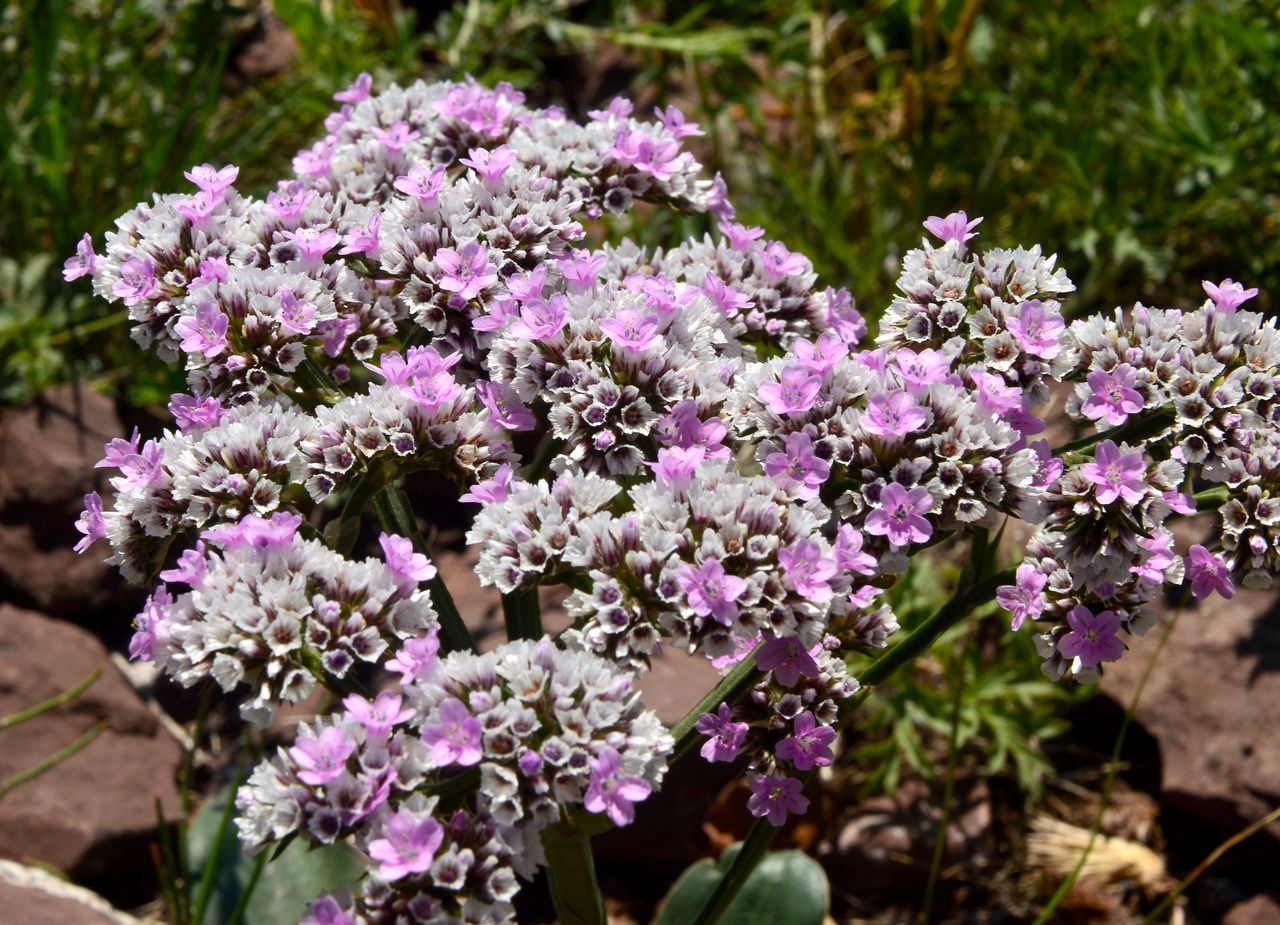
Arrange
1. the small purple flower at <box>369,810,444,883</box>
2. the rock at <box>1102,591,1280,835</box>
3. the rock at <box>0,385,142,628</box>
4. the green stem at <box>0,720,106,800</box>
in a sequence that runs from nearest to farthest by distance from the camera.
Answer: the small purple flower at <box>369,810,444,883</box> < the green stem at <box>0,720,106,800</box> < the rock at <box>1102,591,1280,835</box> < the rock at <box>0,385,142,628</box>

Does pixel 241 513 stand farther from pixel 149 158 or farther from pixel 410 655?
pixel 149 158

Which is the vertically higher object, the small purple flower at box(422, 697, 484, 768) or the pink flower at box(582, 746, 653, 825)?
the small purple flower at box(422, 697, 484, 768)

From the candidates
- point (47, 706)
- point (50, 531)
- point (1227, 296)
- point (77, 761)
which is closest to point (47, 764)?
point (47, 706)

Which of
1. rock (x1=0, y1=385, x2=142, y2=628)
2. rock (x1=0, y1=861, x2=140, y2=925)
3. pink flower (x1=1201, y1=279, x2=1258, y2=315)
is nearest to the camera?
pink flower (x1=1201, y1=279, x2=1258, y2=315)

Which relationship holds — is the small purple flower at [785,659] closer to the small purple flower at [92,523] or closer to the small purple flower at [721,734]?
the small purple flower at [721,734]

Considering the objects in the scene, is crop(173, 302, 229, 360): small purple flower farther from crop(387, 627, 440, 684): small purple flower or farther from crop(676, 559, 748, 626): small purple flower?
crop(676, 559, 748, 626): small purple flower

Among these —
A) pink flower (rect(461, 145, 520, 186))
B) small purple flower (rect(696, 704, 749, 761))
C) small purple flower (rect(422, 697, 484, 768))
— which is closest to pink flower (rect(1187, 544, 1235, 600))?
small purple flower (rect(696, 704, 749, 761))

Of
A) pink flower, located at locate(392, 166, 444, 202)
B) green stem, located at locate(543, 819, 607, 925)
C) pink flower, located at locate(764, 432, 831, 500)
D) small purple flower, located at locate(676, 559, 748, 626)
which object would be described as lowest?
green stem, located at locate(543, 819, 607, 925)

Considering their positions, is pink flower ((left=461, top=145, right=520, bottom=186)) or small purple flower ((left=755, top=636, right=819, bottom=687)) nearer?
small purple flower ((left=755, top=636, right=819, bottom=687))
